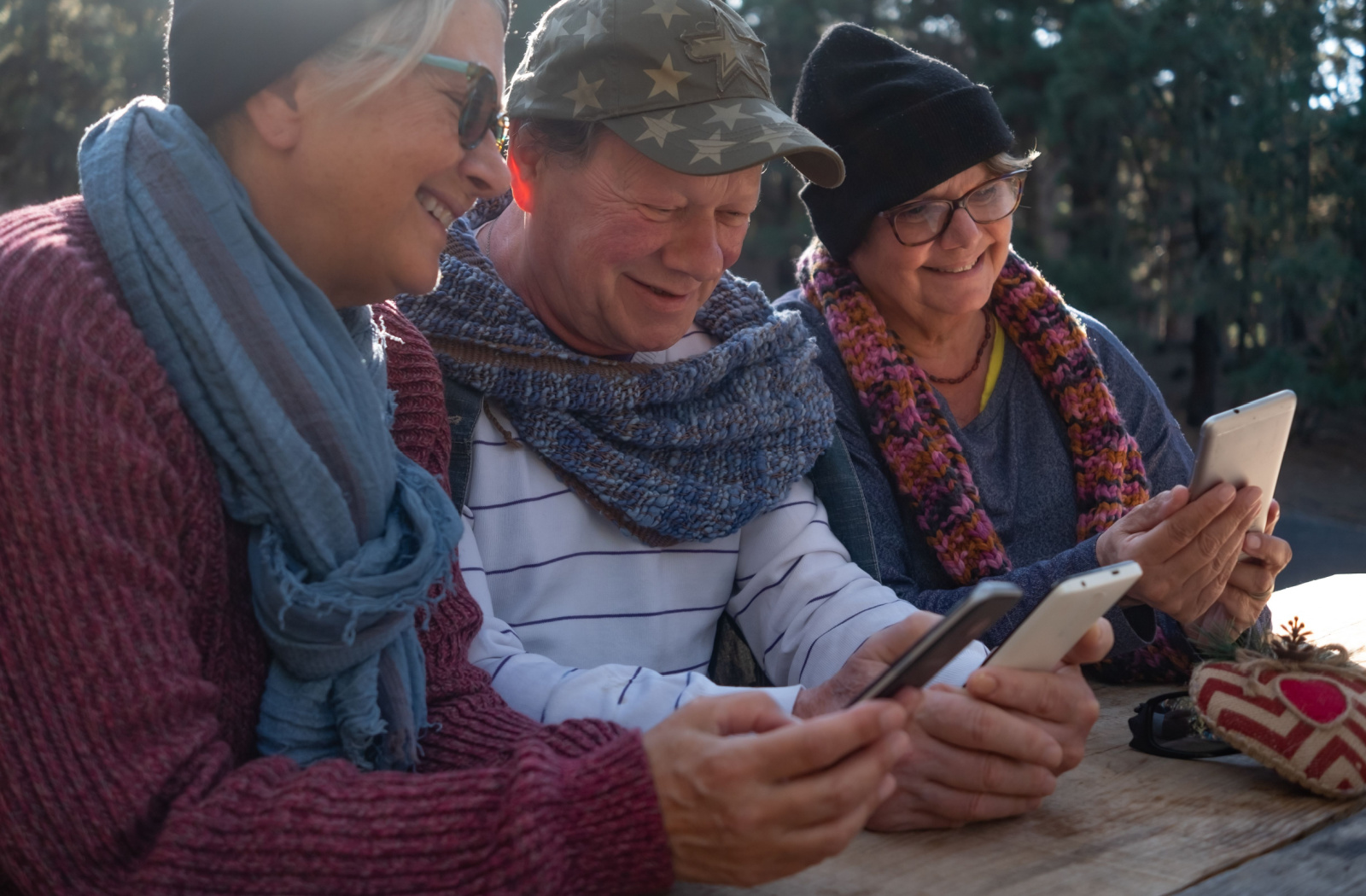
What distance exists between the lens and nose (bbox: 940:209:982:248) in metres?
2.75

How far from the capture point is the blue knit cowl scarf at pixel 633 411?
217cm

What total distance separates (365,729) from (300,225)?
0.61m

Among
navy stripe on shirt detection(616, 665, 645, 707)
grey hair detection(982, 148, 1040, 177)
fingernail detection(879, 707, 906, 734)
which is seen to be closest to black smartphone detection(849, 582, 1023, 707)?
fingernail detection(879, 707, 906, 734)

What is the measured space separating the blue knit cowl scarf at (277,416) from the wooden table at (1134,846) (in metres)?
0.49

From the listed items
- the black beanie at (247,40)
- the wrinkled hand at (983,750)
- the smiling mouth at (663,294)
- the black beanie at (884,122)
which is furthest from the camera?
the black beanie at (884,122)

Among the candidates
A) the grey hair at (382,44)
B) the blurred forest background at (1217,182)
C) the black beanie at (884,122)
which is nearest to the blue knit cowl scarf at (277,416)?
the grey hair at (382,44)

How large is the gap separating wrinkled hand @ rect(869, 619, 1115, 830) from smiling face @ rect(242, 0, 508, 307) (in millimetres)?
892

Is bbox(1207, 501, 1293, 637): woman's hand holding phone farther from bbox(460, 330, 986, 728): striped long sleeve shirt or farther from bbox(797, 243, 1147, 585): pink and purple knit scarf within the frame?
bbox(460, 330, 986, 728): striped long sleeve shirt

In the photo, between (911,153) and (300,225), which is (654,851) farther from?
(911,153)

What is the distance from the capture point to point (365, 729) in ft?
4.96

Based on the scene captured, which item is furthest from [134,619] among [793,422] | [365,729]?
[793,422]

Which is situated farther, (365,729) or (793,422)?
(793,422)

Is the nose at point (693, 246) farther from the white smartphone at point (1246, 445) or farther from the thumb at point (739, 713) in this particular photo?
the thumb at point (739, 713)

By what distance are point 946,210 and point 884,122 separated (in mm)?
235
